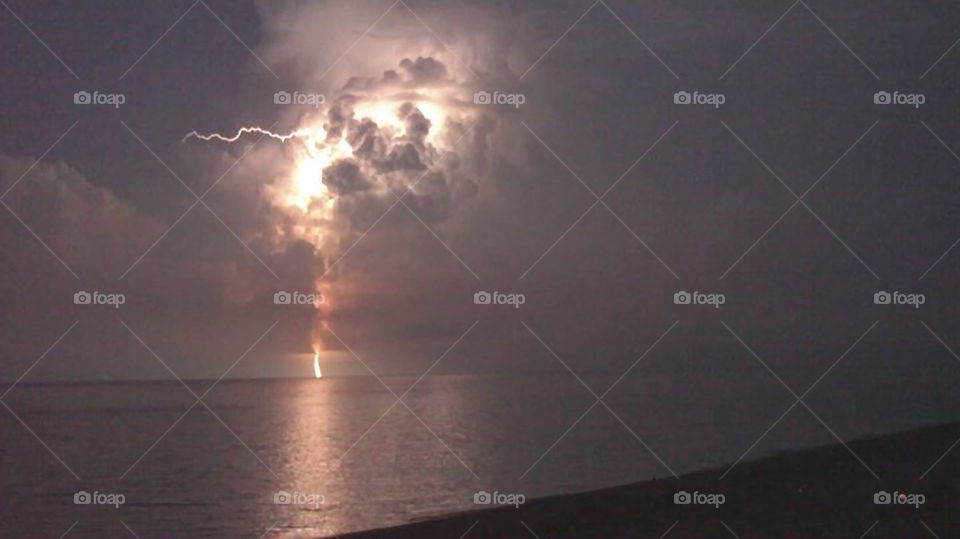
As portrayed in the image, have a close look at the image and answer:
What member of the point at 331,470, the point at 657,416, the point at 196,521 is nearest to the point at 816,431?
the point at 657,416

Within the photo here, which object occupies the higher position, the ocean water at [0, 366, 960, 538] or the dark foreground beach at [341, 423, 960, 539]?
the ocean water at [0, 366, 960, 538]

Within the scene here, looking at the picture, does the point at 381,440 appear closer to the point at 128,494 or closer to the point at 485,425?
the point at 485,425

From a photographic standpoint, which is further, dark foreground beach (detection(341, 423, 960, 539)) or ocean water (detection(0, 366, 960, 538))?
ocean water (detection(0, 366, 960, 538))

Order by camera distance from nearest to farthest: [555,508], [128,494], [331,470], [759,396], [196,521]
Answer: [555,508] → [196,521] → [128,494] → [331,470] → [759,396]

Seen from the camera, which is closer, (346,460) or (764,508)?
(764,508)

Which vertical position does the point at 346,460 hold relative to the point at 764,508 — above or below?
above

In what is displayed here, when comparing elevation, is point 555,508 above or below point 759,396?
below

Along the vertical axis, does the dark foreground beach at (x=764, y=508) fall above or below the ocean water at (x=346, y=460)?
below

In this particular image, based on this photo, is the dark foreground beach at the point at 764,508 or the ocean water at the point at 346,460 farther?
the ocean water at the point at 346,460
